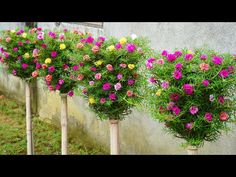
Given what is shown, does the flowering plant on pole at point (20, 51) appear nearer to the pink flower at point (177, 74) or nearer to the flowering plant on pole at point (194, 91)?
the flowering plant on pole at point (194, 91)

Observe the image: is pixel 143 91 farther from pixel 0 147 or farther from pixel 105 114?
pixel 0 147

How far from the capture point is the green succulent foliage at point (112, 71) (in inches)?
146

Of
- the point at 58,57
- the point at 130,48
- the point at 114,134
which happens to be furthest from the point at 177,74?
the point at 58,57

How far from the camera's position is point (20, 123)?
7879mm

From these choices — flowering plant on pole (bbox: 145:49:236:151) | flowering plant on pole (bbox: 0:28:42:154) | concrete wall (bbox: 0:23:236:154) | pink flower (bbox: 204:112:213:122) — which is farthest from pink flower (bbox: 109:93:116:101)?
flowering plant on pole (bbox: 0:28:42:154)

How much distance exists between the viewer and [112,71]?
12.2ft

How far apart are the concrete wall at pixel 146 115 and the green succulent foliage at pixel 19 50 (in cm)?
37

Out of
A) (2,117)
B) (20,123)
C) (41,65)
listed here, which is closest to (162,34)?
(41,65)

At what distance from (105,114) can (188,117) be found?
100 centimetres

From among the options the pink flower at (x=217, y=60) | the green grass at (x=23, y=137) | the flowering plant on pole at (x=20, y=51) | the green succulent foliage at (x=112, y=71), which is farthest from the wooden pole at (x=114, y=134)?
the green grass at (x=23, y=137)

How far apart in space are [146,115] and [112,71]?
1.76 metres

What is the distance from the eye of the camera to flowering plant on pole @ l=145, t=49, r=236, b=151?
3014 mm

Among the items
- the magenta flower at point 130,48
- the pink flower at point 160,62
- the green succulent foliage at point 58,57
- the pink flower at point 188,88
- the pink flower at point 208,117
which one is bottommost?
the pink flower at point 208,117

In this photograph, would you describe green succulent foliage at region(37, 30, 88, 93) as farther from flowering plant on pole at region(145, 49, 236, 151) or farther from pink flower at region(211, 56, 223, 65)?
pink flower at region(211, 56, 223, 65)
